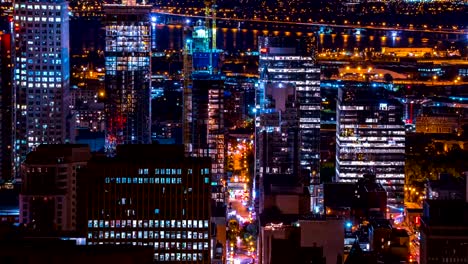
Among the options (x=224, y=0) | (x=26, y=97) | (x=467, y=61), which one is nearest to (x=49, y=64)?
(x=26, y=97)

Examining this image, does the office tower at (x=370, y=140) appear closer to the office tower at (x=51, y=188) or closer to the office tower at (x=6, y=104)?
the office tower at (x=6, y=104)

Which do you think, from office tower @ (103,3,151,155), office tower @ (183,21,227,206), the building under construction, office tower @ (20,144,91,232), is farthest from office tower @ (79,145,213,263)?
office tower @ (103,3,151,155)

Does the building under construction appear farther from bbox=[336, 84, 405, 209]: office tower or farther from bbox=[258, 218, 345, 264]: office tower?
bbox=[258, 218, 345, 264]: office tower

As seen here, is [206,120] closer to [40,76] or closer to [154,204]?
[40,76]

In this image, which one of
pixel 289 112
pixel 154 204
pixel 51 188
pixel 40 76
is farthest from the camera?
pixel 289 112

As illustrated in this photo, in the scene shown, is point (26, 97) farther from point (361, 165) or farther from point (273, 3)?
point (273, 3)

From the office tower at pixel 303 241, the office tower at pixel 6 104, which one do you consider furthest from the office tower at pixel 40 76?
the office tower at pixel 303 241

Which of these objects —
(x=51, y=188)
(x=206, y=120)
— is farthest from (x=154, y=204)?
(x=206, y=120)
